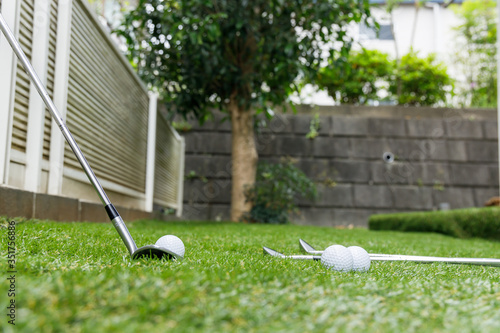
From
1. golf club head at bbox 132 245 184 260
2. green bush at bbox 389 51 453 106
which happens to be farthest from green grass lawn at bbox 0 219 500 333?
green bush at bbox 389 51 453 106

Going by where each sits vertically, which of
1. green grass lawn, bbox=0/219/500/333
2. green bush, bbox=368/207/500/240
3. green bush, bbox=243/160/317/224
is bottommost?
green grass lawn, bbox=0/219/500/333

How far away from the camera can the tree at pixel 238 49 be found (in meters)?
5.05

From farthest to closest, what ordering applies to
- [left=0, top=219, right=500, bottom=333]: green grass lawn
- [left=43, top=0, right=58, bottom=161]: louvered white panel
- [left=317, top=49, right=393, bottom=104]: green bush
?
1. [left=317, top=49, right=393, bottom=104]: green bush
2. [left=43, top=0, right=58, bottom=161]: louvered white panel
3. [left=0, top=219, right=500, bottom=333]: green grass lawn

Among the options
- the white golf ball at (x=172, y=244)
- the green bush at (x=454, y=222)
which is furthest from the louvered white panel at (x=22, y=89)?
the green bush at (x=454, y=222)

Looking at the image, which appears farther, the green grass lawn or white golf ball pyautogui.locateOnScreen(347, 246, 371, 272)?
white golf ball pyautogui.locateOnScreen(347, 246, 371, 272)

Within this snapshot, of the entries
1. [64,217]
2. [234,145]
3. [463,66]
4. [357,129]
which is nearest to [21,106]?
[64,217]

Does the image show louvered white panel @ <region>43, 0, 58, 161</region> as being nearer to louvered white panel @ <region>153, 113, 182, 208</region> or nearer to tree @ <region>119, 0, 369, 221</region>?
tree @ <region>119, 0, 369, 221</region>

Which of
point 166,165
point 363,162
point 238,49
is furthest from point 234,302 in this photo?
point 363,162

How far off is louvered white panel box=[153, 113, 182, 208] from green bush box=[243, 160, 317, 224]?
128 cm

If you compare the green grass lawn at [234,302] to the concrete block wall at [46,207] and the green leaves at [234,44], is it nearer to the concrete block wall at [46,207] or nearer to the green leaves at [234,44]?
the concrete block wall at [46,207]

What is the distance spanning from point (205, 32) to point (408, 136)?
4.66 meters

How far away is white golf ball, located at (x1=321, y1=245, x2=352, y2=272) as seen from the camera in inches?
61.2

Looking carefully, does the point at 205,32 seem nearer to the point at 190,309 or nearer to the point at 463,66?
the point at 190,309

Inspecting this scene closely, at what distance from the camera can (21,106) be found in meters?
2.62
